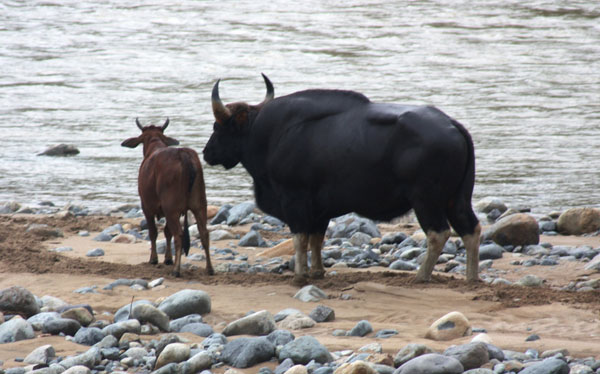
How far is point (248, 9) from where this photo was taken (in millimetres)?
45750

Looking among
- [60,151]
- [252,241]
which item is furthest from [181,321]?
[60,151]

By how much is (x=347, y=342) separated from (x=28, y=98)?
2335 cm

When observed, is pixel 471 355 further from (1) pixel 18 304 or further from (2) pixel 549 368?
(1) pixel 18 304

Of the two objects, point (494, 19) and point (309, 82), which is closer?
point (309, 82)

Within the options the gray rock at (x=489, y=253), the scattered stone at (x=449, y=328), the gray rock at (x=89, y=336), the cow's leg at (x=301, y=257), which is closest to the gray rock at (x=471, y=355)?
the scattered stone at (x=449, y=328)

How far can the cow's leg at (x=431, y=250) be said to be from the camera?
8086 millimetres

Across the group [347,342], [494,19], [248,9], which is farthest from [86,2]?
[347,342]

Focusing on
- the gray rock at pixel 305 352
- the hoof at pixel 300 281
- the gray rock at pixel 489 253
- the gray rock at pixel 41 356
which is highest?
the gray rock at pixel 305 352

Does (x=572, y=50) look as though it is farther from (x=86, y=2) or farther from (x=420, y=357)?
(x=420, y=357)

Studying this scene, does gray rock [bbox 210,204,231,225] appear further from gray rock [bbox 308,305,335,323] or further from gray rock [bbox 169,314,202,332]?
gray rock [bbox 308,305,335,323]

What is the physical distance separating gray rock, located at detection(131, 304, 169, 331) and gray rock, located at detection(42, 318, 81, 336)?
0.45 m

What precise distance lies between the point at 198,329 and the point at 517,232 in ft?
14.9

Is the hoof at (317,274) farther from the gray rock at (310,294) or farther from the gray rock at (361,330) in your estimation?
the gray rock at (361,330)

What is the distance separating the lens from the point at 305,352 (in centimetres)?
594
